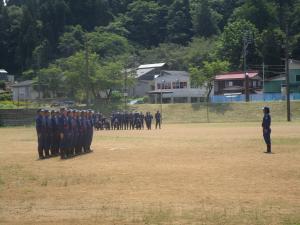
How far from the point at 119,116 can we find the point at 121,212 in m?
42.5

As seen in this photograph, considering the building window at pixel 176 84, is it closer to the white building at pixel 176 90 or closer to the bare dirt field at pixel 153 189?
the white building at pixel 176 90

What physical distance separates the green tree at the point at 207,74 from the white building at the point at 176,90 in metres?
4.85

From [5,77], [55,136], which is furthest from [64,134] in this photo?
[5,77]

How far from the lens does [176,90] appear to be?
3634 inches

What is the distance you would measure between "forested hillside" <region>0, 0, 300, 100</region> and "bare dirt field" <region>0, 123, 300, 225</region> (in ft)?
207

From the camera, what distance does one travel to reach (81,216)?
9539 millimetres

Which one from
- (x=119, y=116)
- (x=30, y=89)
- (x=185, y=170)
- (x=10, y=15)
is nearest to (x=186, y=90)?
(x=30, y=89)

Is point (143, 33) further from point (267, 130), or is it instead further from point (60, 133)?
point (267, 130)

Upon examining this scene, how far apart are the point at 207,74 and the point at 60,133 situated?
6518cm

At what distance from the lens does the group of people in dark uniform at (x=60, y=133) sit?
70.2 ft

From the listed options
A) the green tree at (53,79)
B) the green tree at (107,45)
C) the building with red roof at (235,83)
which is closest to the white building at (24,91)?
the green tree at (53,79)

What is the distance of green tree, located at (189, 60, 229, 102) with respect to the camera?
83562 mm

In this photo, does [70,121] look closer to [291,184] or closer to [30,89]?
[291,184]

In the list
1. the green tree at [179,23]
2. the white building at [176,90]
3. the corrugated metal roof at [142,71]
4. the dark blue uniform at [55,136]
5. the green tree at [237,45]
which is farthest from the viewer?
the green tree at [179,23]
